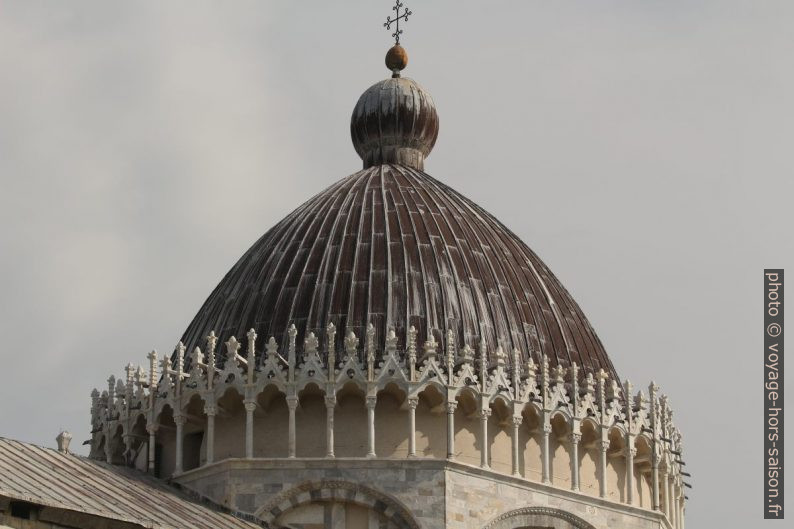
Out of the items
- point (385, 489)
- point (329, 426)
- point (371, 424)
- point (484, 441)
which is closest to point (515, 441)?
point (484, 441)

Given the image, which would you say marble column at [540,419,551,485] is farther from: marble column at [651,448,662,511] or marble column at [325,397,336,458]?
marble column at [325,397,336,458]

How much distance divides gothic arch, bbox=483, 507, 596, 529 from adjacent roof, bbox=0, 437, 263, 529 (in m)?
5.16

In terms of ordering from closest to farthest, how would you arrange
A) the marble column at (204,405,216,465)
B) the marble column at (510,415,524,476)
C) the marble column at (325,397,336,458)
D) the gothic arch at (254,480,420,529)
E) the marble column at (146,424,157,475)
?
the gothic arch at (254,480,420,529), the marble column at (325,397,336,458), the marble column at (510,415,524,476), the marble column at (204,405,216,465), the marble column at (146,424,157,475)

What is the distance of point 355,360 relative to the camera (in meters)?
47.8

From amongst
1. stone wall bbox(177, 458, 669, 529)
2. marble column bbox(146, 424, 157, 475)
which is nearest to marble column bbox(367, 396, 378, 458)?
stone wall bbox(177, 458, 669, 529)

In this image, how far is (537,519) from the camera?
157 ft

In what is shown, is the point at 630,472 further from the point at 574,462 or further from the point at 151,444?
the point at 151,444

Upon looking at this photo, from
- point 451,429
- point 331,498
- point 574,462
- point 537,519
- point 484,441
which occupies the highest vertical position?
point 451,429

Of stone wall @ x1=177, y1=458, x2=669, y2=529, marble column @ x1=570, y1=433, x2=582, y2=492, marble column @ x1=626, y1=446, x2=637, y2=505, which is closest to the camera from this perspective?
stone wall @ x1=177, y1=458, x2=669, y2=529

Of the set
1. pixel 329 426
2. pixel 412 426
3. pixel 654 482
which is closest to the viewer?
pixel 412 426

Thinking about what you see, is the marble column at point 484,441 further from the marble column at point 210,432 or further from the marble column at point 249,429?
the marble column at point 210,432

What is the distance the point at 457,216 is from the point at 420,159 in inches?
167

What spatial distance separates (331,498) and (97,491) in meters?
5.93

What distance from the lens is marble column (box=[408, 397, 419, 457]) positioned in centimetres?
4734
